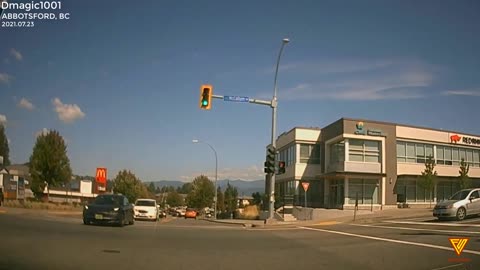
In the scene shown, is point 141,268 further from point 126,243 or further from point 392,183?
point 392,183

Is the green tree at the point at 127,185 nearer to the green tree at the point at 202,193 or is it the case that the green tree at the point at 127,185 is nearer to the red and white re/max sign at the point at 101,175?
the green tree at the point at 202,193

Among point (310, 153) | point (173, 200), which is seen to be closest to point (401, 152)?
point (310, 153)

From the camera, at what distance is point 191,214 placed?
2143 inches

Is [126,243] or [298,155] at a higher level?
[298,155]

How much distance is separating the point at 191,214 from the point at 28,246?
4458 cm

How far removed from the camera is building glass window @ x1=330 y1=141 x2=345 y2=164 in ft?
141

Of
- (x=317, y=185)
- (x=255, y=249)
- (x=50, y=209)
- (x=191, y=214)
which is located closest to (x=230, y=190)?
(x=191, y=214)

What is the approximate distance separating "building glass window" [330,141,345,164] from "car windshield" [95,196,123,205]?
89.1ft

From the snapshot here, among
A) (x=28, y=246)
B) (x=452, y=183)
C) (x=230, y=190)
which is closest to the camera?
(x=28, y=246)

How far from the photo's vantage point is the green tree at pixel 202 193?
3319 inches

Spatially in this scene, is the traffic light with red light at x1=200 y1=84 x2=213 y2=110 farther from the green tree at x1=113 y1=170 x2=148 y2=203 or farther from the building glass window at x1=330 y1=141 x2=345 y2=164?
the green tree at x1=113 y1=170 x2=148 y2=203

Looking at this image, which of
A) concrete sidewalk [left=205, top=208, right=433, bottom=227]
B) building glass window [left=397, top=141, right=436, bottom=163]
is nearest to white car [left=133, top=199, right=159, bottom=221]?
concrete sidewalk [left=205, top=208, right=433, bottom=227]

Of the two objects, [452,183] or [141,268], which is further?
[452,183]

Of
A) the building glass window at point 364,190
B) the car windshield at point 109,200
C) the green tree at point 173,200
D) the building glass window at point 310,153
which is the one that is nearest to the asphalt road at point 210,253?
the car windshield at point 109,200
